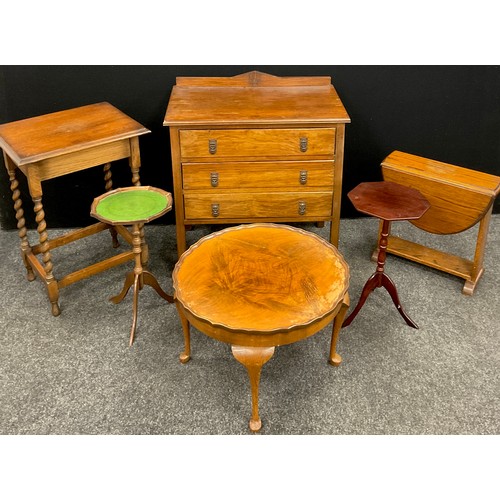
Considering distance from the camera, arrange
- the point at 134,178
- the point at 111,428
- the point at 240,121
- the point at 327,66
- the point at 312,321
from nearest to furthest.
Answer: the point at 312,321
the point at 111,428
the point at 240,121
the point at 134,178
the point at 327,66

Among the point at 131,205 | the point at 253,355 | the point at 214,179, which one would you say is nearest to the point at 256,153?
the point at 214,179

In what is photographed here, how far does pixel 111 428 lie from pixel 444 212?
217 centimetres

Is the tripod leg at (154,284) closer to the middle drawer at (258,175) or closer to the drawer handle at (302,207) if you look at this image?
the middle drawer at (258,175)

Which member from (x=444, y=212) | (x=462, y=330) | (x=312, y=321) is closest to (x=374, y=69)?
(x=444, y=212)

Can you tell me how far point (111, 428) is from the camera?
2.84 m

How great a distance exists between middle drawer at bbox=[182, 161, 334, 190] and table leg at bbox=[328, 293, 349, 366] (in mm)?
885

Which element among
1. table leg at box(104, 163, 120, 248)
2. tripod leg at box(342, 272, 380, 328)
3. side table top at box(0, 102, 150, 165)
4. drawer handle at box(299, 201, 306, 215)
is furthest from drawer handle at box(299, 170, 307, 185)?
table leg at box(104, 163, 120, 248)

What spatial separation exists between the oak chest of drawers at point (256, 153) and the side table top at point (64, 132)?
0.30 meters

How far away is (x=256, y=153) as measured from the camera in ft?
11.5

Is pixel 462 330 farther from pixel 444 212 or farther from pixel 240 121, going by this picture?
pixel 240 121

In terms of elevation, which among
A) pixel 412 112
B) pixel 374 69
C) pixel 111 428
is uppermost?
pixel 374 69

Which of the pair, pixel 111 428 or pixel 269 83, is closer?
pixel 111 428

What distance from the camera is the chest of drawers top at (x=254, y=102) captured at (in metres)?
3.41

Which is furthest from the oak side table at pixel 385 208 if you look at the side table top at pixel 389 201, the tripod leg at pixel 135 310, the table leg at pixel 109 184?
the table leg at pixel 109 184
